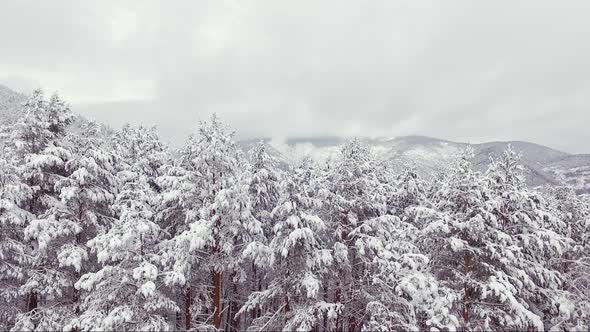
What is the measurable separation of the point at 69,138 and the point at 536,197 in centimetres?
2254

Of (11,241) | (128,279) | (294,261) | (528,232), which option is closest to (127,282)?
(128,279)

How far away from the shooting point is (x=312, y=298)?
17016mm

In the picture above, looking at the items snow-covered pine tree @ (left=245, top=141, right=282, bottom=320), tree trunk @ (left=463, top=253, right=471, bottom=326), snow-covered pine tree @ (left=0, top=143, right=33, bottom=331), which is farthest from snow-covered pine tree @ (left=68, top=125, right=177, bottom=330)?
tree trunk @ (left=463, top=253, right=471, bottom=326)

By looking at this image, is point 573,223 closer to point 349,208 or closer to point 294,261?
point 349,208

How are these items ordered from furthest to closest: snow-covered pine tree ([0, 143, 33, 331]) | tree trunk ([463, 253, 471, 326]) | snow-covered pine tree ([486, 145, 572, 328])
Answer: snow-covered pine tree ([486, 145, 572, 328]) → snow-covered pine tree ([0, 143, 33, 331]) → tree trunk ([463, 253, 471, 326])

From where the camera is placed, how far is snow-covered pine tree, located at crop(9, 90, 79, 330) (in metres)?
16.3

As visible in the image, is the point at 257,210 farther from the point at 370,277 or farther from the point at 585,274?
the point at 585,274

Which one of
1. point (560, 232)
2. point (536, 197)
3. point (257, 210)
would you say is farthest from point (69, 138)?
point (560, 232)

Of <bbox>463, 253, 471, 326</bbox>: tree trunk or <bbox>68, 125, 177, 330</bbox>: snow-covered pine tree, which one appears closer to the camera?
<bbox>68, 125, 177, 330</bbox>: snow-covered pine tree

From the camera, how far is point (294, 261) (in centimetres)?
1698

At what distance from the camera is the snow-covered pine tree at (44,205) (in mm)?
16312

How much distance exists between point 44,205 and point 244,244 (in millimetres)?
9600

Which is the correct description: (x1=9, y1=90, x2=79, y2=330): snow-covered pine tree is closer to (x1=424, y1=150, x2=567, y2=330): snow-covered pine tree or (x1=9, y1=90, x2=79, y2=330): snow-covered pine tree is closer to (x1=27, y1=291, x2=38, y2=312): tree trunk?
(x1=27, y1=291, x2=38, y2=312): tree trunk

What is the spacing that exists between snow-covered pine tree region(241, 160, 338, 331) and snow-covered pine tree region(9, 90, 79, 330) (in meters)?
8.25
